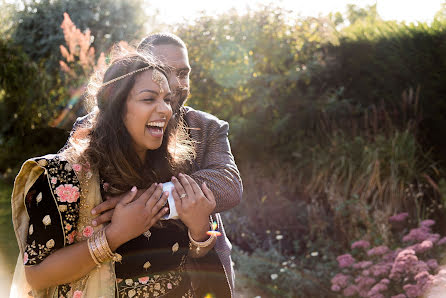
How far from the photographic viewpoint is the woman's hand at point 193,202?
6.04 feet

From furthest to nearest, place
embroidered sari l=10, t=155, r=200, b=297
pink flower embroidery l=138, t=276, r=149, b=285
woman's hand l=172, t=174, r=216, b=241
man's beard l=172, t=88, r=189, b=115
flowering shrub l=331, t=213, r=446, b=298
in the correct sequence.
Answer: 1. flowering shrub l=331, t=213, r=446, b=298
2. man's beard l=172, t=88, r=189, b=115
3. pink flower embroidery l=138, t=276, r=149, b=285
4. woman's hand l=172, t=174, r=216, b=241
5. embroidered sari l=10, t=155, r=200, b=297

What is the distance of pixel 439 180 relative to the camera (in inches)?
233

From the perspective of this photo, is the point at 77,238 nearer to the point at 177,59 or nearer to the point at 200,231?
the point at 200,231

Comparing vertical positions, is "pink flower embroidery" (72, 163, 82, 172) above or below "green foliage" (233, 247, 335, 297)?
above

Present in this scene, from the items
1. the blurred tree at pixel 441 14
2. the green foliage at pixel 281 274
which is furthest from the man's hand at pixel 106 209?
the blurred tree at pixel 441 14

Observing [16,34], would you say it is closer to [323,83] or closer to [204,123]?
[323,83]

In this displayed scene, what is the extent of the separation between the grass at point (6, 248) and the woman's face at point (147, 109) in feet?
10.8

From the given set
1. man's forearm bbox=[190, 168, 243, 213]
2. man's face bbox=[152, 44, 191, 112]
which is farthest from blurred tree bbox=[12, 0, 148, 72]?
man's forearm bbox=[190, 168, 243, 213]

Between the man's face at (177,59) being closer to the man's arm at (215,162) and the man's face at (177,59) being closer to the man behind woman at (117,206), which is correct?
the man's arm at (215,162)

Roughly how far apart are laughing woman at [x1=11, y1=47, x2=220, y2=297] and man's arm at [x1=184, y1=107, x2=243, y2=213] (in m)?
0.12

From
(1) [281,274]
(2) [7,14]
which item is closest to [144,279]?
(1) [281,274]

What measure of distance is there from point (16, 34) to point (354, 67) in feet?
27.3

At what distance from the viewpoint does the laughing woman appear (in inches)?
67.9

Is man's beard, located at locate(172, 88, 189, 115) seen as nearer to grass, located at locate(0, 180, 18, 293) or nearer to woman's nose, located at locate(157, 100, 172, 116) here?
woman's nose, located at locate(157, 100, 172, 116)
